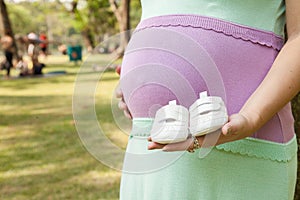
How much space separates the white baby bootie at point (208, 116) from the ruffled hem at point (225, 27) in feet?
0.55

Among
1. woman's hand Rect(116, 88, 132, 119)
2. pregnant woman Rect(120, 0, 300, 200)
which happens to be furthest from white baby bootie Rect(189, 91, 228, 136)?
woman's hand Rect(116, 88, 132, 119)

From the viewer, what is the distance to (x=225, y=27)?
2.27 ft

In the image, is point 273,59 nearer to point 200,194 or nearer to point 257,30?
point 257,30

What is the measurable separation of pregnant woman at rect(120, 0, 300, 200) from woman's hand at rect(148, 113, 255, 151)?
0.07 metres

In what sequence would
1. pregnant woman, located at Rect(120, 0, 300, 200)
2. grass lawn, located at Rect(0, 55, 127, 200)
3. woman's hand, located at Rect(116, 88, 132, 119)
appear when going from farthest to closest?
grass lawn, located at Rect(0, 55, 127, 200) → woman's hand, located at Rect(116, 88, 132, 119) → pregnant woman, located at Rect(120, 0, 300, 200)

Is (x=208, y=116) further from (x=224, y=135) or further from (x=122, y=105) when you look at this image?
(x=122, y=105)

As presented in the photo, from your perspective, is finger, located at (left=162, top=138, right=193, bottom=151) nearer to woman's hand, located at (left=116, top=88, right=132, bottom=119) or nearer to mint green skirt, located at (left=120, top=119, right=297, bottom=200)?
mint green skirt, located at (left=120, top=119, right=297, bottom=200)

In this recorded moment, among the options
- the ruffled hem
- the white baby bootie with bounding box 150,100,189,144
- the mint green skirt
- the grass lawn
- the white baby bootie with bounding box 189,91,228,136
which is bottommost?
the grass lawn

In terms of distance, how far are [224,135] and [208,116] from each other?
1.7 inches

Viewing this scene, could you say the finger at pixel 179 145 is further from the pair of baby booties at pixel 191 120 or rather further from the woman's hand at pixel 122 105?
the woman's hand at pixel 122 105

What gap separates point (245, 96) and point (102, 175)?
233 centimetres

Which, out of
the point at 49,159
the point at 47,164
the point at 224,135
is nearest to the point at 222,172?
the point at 224,135

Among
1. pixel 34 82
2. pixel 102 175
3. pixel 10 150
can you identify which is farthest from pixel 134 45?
pixel 34 82

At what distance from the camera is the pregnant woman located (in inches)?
26.7
